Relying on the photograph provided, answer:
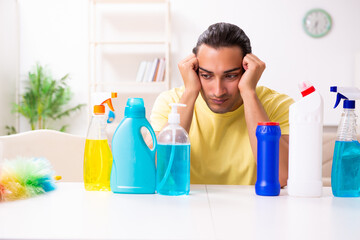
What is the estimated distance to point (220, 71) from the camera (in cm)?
137

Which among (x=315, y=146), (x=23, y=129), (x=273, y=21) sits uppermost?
(x=273, y=21)

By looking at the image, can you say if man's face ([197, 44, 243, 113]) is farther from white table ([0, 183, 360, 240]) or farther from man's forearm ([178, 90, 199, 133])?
white table ([0, 183, 360, 240])

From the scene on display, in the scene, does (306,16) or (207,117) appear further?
(306,16)

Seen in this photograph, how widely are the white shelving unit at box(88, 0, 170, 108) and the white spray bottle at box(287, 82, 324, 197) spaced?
3347 mm

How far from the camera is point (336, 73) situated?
13.9 feet

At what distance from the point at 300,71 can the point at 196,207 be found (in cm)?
365

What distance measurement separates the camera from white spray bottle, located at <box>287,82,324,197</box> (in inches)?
37.5

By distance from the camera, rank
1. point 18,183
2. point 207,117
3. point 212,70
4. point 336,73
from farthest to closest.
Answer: point 336,73 < point 207,117 < point 212,70 < point 18,183

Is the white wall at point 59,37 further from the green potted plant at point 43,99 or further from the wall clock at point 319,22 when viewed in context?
the wall clock at point 319,22

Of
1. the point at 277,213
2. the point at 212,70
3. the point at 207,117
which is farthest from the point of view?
the point at 207,117

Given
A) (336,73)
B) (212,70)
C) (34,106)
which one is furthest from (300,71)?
(212,70)

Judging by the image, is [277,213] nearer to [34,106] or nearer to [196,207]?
[196,207]

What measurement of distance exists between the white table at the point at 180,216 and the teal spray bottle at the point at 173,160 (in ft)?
0.12

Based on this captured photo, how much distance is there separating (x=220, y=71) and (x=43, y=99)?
325 cm
